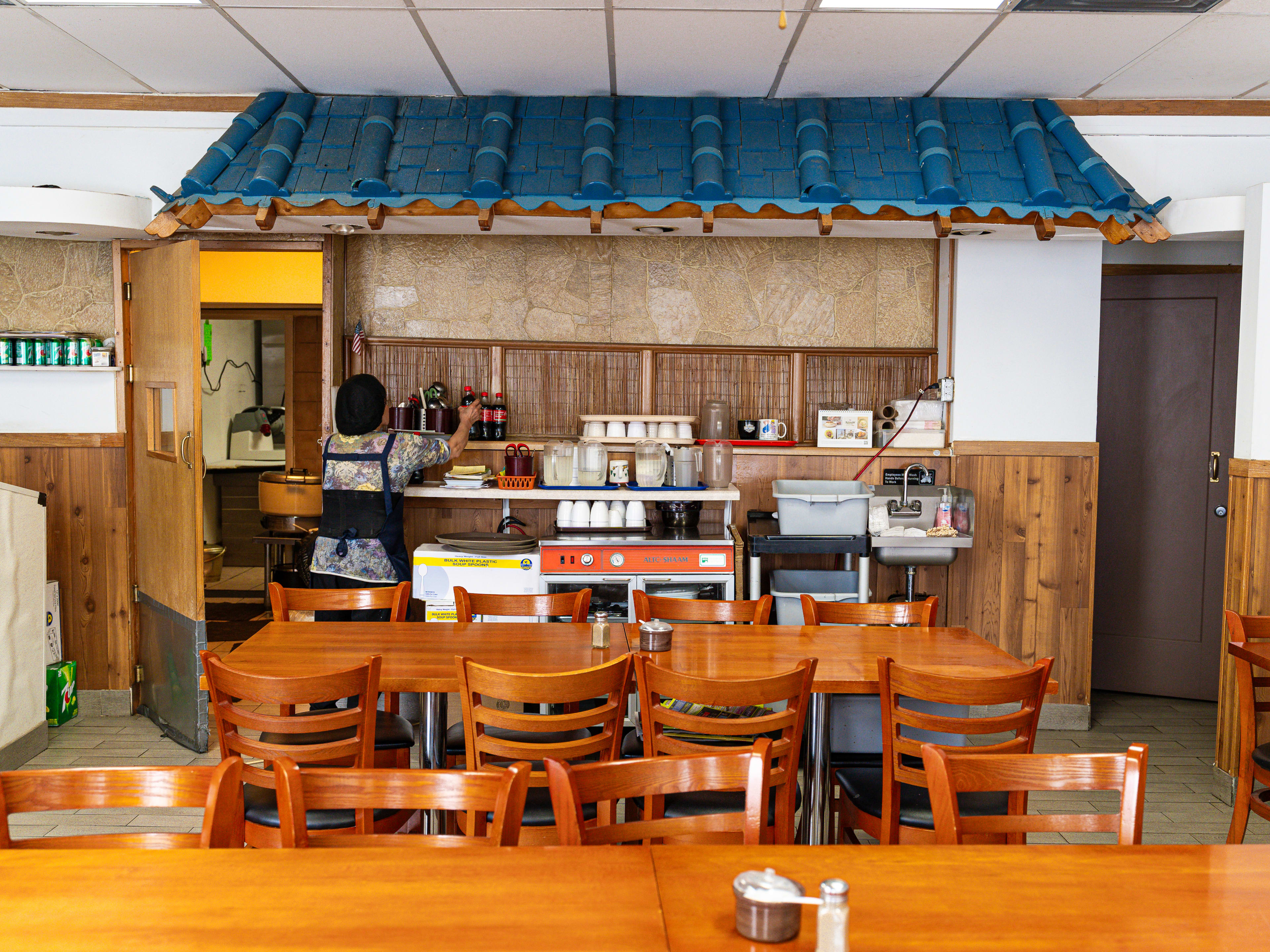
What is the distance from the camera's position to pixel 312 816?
2871 mm

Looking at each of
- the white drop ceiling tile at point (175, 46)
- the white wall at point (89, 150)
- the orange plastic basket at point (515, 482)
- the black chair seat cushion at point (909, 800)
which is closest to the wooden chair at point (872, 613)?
the black chair seat cushion at point (909, 800)

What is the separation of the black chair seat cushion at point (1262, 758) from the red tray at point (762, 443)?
9.41 ft

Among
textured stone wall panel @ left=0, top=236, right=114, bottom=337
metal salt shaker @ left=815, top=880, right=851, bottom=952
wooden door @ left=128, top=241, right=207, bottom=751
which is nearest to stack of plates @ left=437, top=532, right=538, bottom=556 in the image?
wooden door @ left=128, top=241, right=207, bottom=751

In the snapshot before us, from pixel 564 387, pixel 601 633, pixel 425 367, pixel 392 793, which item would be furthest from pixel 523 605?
pixel 425 367

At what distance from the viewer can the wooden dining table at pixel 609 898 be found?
157cm

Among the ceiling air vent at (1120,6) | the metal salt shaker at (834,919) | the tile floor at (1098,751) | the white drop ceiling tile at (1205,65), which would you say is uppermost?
the white drop ceiling tile at (1205,65)

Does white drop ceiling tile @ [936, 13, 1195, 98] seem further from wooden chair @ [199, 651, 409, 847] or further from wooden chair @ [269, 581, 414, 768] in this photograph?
wooden chair @ [199, 651, 409, 847]

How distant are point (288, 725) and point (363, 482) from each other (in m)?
2.25

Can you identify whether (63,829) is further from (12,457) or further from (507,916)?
(507,916)

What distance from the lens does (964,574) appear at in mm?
5773

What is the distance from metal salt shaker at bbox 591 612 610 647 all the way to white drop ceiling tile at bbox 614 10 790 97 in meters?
2.58

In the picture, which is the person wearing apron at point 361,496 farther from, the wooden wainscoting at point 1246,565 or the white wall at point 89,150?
the wooden wainscoting at point 1246,565

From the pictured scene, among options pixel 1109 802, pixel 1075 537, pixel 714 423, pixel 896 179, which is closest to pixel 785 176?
pixel 896 179

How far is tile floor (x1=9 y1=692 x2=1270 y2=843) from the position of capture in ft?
13.8
